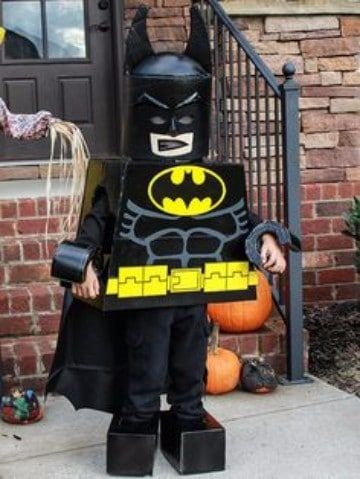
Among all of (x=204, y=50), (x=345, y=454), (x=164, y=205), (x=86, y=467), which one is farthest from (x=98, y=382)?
(x=204, y=50)

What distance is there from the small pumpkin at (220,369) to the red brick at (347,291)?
1638 mm

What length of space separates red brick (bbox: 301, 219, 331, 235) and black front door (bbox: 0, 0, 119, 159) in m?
1.48

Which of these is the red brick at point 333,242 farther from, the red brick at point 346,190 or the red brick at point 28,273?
the red brick at point 28,273

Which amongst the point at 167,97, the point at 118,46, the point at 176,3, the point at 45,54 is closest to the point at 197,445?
the point at 167,97

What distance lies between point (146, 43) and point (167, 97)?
0.23 m

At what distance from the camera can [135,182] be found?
2.98 meters

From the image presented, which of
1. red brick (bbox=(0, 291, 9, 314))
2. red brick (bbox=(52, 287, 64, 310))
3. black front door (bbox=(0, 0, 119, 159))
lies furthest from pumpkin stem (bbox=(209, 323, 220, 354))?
black front door (bbox=(0, 0, 119, 159))

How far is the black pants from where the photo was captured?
10.3 ft

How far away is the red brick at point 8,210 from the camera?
4.59 metres

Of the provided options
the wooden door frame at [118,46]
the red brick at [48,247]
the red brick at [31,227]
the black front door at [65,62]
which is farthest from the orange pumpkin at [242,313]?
the black front door at [65,62]

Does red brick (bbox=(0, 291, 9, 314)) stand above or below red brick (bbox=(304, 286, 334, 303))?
above

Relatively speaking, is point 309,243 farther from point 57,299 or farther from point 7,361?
point 7,361

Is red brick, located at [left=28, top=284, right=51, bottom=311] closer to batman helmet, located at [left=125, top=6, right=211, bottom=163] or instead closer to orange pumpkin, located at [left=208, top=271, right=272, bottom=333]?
orange pumpkin, located at [left=208, top=271, right=272, bottom=333]

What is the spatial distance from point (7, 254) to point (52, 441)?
121cm
